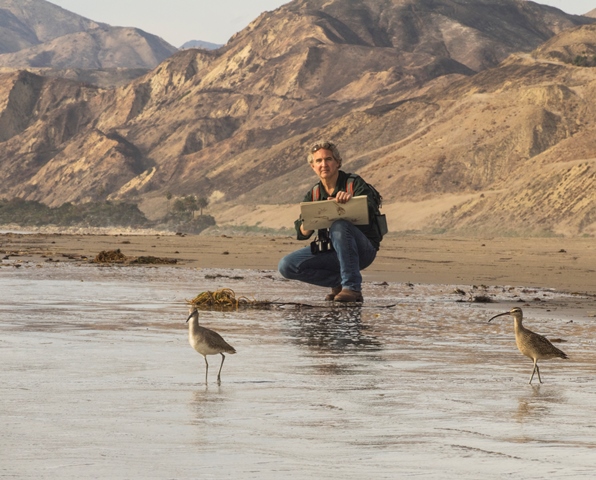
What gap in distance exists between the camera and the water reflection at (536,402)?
6004 mm

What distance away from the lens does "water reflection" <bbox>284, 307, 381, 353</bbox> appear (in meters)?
9.16

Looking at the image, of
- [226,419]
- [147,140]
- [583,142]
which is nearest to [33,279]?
[226,419]

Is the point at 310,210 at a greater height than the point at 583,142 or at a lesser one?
lesser

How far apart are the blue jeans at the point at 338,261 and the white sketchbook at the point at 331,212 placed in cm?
14

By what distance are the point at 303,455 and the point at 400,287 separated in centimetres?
1258

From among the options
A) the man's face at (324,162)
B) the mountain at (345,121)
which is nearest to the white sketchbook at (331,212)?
the man's face at (324,162)

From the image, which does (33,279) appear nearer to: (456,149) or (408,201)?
(408,201)

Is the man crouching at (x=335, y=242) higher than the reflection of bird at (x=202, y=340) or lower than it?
higher

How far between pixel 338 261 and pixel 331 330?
2.83 metres

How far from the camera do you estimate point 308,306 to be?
12609mm

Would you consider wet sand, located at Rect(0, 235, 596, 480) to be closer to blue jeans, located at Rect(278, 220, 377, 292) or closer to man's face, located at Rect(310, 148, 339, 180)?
blue jeans, located at Rect(278, 220, 377, 292)

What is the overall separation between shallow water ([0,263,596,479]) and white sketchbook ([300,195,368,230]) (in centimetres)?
93

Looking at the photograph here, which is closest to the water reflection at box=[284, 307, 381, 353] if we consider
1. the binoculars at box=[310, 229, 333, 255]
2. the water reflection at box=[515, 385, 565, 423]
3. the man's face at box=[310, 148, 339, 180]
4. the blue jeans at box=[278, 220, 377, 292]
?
the blue jeans at box=[278, 220, 377, 292]

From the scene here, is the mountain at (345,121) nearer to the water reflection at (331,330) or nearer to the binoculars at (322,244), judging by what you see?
the binoculars at (322,244)
